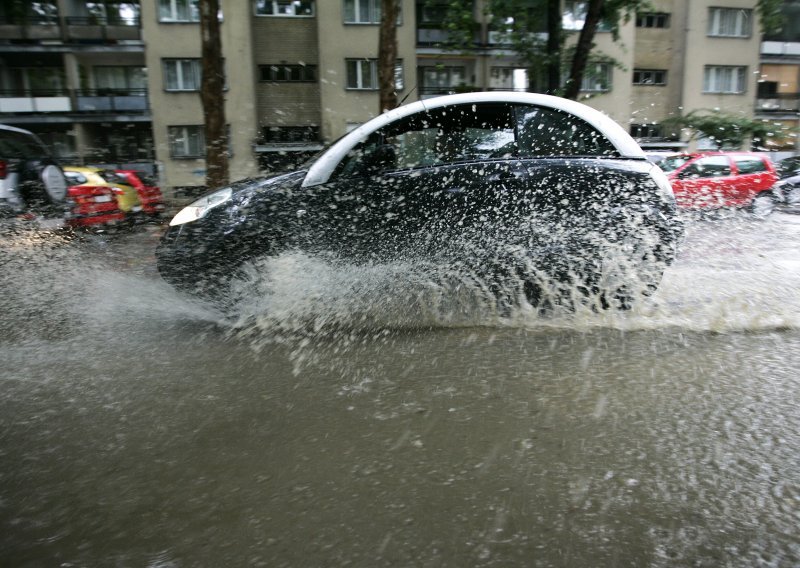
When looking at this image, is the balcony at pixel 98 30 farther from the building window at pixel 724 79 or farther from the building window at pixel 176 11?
the building window at pixel 724 79

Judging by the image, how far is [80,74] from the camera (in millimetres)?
30641

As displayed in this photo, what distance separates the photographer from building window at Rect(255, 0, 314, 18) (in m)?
28.7

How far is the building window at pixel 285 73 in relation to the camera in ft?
96.2

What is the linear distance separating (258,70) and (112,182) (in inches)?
718

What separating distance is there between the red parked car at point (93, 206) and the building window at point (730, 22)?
108 feet

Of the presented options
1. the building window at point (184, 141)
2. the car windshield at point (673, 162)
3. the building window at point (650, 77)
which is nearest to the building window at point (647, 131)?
the building window at point (650, 77)

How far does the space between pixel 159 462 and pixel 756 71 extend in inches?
1557

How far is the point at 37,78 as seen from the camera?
3203cm

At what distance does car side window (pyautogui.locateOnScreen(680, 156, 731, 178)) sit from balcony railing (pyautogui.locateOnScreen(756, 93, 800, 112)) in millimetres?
24692

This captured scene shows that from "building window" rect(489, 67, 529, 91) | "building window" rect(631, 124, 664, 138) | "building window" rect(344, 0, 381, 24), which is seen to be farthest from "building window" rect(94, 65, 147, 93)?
"building window" rect(631, 124, 664, 138)

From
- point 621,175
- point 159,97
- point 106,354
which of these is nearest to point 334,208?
point 106,354

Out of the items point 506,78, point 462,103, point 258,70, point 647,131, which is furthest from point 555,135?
point 647,131

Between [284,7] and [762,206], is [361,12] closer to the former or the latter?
[284,7]

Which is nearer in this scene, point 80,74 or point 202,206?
point 202,206
